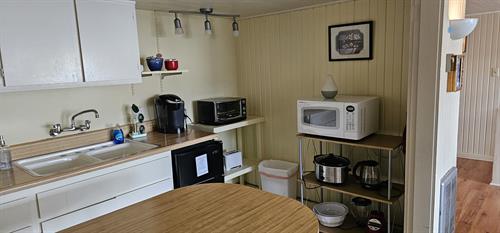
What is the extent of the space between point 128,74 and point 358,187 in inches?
81.2

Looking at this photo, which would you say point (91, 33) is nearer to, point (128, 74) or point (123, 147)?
point (128, 74)

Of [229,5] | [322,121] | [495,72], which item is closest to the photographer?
[322,121]

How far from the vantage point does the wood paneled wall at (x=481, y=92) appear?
15.0ft

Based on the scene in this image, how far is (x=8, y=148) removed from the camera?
7.58 ft

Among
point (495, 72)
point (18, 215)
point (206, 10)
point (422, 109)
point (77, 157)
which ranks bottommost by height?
point (18, 215)

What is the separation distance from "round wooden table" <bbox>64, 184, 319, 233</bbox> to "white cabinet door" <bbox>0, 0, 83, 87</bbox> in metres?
1.32

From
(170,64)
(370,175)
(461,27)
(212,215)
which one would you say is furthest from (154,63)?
(461,27)

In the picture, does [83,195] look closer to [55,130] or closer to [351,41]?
[55,130]

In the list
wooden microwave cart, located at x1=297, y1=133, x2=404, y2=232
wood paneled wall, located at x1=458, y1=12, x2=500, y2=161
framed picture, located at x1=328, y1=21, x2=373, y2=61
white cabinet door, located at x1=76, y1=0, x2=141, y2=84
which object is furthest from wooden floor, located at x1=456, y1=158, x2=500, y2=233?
white cabinet door, located at x1=76, y1=0, x2=141, y2=84

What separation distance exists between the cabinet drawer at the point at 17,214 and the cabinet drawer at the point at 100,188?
0.05 meters

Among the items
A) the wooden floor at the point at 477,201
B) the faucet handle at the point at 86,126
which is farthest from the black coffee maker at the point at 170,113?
the wooden floor at the point at 477,201

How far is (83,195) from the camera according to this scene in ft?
7.25

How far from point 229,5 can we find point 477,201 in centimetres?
317

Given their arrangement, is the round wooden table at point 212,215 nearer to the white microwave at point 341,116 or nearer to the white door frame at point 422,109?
the white door frame at point 422,109
